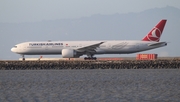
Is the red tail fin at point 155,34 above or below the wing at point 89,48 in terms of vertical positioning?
above

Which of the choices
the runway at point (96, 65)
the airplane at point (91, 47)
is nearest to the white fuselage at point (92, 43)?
the airplane at point (91, 47)

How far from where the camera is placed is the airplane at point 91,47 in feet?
205

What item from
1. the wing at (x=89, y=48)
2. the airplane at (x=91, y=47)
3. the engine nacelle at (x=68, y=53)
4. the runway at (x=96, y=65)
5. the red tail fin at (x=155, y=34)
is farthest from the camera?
the red tail fin at (x=155, y=34)

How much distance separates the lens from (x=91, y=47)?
6353cm

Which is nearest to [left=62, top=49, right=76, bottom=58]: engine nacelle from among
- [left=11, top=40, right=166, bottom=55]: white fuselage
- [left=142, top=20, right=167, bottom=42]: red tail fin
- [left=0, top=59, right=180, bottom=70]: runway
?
[left=11, top=40, right=166, bottom=55]: white fuselage

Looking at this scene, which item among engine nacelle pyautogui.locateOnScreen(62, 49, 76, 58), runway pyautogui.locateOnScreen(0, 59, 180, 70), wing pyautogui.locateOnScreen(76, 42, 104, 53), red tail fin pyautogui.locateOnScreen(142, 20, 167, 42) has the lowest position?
runway pyautogui.locateOnScreen(0, 59, 180, 70)

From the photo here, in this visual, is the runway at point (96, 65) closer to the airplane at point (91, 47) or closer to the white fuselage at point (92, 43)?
the airplane at point (91, 47)

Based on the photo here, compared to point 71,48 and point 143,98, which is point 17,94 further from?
point 71,48

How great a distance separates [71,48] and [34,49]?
17.5 feet

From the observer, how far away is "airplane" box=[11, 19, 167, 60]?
62438 millimetres

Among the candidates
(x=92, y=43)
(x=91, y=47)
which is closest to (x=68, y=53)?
(x=91, y=47)

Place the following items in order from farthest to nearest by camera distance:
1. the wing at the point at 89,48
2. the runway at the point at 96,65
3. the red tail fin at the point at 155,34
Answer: the red tail fin at the point at 155,34
the wing at the point at 89,48
the runway at the point at 96,65

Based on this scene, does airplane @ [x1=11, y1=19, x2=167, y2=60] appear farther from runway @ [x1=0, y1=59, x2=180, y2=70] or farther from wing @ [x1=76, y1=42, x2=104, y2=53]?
runway @ [x1=0, y1=59, x2=180, y2=70]

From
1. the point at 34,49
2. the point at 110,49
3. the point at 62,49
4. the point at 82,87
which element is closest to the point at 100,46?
the point at 110,49
